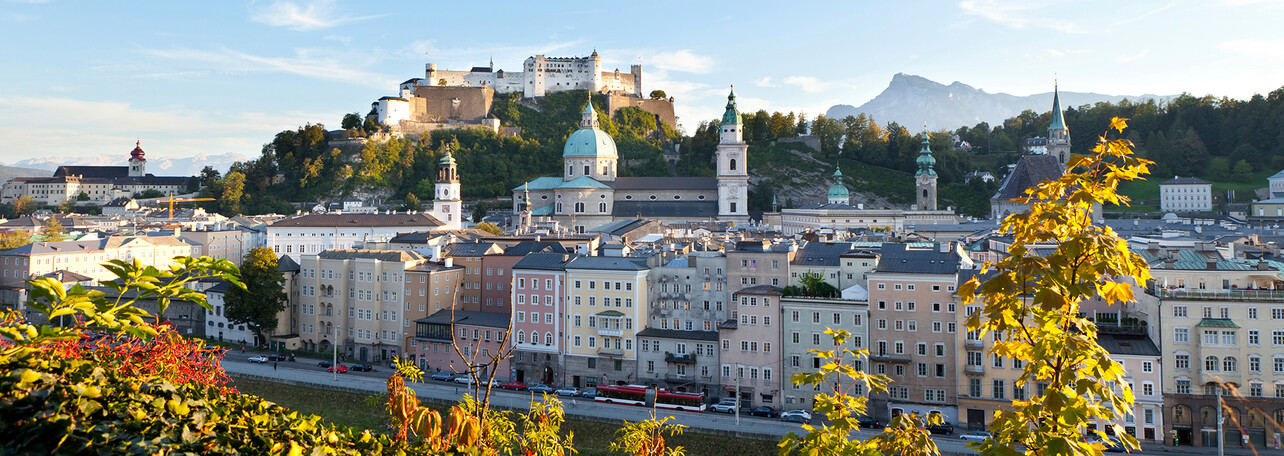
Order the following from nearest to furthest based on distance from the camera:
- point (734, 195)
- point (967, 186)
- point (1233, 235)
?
point (1233, 235), point (734, 195), point (967, 186)

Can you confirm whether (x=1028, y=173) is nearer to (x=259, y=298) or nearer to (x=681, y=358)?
(x=681, y=358)

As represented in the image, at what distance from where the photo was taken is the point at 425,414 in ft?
19.8

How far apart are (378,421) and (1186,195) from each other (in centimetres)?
8182

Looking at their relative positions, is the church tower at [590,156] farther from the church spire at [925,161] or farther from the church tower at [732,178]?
the church spire at [925,161]

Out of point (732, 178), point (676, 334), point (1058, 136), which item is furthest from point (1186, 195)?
point (676, 334)

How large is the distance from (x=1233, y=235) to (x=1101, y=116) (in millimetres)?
58998

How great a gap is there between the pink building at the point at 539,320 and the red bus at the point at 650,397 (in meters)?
4.36

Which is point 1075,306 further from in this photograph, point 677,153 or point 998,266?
point 677,153

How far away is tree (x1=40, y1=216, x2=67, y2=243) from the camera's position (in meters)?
→ 69.8

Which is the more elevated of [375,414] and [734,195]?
[734,195]

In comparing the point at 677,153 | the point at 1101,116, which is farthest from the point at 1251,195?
the point at 677,153

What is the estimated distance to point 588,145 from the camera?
9400cm

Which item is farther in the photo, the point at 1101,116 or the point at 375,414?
the point at 1101,116

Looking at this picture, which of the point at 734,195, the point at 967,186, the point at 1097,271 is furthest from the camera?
the point at 967,186
